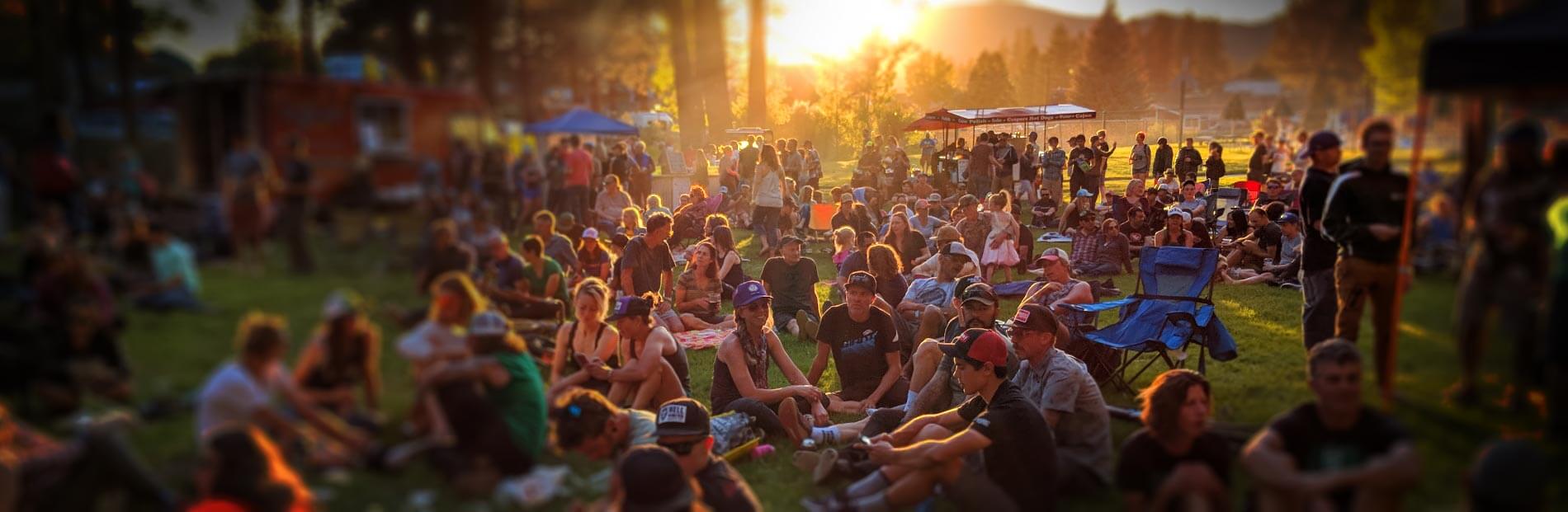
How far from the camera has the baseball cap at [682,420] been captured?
645cm

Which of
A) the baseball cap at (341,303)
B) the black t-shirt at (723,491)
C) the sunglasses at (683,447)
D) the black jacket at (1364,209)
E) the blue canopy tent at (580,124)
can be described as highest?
the blue canopy tent at (580,124)

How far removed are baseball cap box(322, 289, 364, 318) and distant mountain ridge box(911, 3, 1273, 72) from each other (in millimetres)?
5205

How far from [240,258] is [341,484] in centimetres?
82

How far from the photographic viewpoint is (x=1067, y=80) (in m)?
10.4

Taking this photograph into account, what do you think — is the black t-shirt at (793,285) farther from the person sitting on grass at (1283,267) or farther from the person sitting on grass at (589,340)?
the person sitting on grass at (1283,267)

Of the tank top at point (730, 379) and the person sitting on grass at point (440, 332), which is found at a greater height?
the person sitting on grass at point (440, 332)

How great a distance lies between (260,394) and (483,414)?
78 centimetres

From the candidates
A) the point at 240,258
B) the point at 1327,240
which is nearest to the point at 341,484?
the point at 240,258

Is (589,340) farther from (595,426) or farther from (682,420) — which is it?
(682,420)

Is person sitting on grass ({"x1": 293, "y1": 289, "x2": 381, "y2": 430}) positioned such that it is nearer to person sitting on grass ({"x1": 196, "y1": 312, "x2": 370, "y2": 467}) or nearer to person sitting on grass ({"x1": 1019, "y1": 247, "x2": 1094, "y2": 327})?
person sitting on grass ({"x1": 196, "y1": 312, "x2": 370, "y2": 467})

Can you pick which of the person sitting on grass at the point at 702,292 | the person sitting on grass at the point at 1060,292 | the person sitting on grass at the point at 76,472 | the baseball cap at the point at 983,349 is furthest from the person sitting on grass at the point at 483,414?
the person sitting on grass at the point at 702,292

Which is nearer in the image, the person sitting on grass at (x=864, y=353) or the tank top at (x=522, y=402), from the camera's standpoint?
the tank top at (x=522, y=402)

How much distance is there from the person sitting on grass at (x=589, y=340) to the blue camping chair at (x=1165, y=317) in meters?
4.43

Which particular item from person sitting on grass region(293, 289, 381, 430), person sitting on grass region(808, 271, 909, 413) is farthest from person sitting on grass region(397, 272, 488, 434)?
person sitting on grass region(808, 271, 909, 413)
